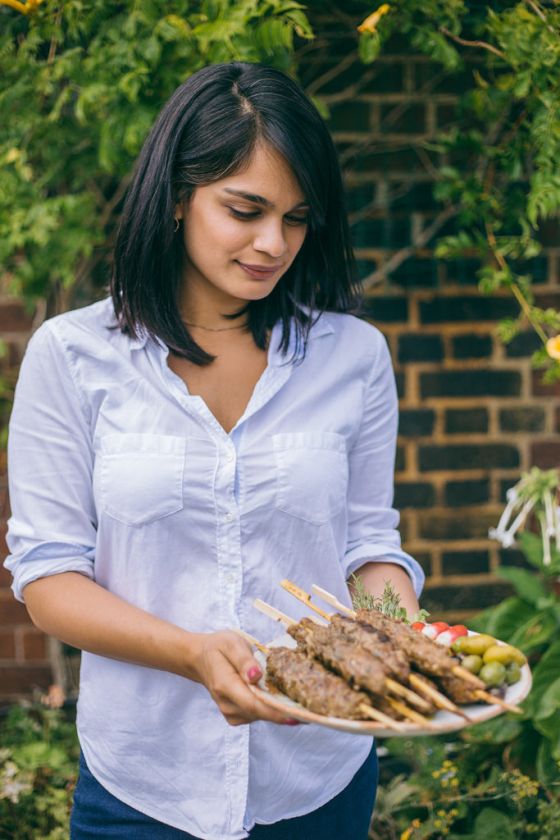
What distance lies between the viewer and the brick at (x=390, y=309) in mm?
3338

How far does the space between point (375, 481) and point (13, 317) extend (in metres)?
1.71

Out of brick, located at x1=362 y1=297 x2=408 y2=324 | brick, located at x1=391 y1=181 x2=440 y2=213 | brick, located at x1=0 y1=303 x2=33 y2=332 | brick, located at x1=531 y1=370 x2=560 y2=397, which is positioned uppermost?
brick, located at x1=391 y1=181 x2=440 y2=213

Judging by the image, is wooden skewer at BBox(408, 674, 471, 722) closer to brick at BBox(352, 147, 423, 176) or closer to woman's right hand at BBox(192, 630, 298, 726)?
woman's right hand at BBox(192, 630, 298, 726)

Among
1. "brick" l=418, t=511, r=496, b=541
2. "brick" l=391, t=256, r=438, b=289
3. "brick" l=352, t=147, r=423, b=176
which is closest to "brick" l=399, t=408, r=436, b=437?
"brick" l=418, t=511, r=496, b=541

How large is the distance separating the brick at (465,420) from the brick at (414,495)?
0.21 metres

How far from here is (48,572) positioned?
184 cm

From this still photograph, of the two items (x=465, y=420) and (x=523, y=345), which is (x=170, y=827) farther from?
(x=523, y=345)

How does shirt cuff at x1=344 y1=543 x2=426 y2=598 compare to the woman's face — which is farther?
shirt cuff at x1=344 y1=543 x2=426 y2=598

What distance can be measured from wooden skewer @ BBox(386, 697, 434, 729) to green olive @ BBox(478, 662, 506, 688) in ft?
0.50

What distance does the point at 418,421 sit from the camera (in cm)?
336

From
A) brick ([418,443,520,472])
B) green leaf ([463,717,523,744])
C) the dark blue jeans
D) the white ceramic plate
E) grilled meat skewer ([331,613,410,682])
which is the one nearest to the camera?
the white ceramic plate

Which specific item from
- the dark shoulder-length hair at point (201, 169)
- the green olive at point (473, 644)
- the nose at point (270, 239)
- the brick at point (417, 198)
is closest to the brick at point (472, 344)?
the brick at point (417, 198)

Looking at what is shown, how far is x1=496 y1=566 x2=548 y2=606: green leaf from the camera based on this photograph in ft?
10.2

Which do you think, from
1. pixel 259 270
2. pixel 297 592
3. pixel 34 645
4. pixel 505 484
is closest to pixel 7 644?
pixel 34 645
